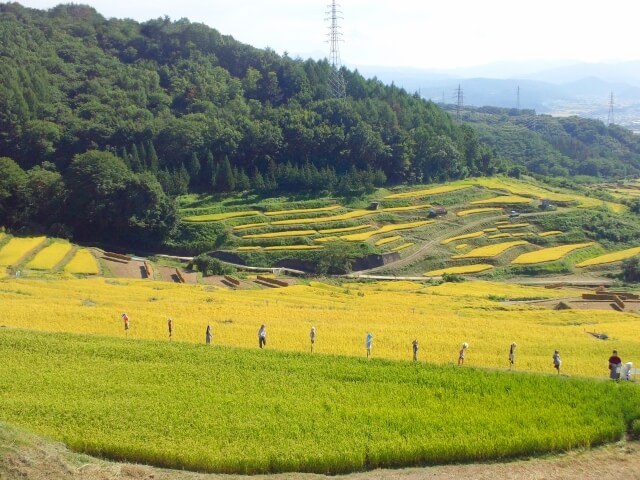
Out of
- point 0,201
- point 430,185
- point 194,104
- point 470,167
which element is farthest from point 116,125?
point 470,167

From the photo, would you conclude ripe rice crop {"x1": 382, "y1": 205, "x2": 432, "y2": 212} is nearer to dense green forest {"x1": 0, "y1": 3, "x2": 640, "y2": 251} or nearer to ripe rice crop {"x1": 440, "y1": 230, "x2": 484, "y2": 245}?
dense green forest {"x1": 0, "y1": 3, "x2": 640, "y2": 251}

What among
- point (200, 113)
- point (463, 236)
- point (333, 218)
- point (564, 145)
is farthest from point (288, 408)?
point (564, 145)

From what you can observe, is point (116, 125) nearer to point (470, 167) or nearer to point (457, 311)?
Answer: point (470, 167)

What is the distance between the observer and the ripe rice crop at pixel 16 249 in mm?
46000

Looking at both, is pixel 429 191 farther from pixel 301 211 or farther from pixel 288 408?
pixel 288 408

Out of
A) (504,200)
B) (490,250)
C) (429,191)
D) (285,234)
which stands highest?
(429,191)

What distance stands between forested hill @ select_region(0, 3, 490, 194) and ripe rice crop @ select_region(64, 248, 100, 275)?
20017mm

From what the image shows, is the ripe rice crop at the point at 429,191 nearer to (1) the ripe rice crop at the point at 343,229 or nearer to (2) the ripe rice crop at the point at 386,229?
(2) the ripe rice crop at the point at 386,229

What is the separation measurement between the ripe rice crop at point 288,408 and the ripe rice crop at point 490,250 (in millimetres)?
40282

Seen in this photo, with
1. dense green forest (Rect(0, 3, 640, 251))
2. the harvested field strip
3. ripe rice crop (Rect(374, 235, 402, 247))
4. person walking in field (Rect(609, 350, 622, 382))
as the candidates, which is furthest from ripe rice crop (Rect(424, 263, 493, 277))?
person walking in field (Rect(609, 350, 622, 382))

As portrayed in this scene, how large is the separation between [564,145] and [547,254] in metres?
96.3

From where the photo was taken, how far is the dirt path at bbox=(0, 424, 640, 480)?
13828mm

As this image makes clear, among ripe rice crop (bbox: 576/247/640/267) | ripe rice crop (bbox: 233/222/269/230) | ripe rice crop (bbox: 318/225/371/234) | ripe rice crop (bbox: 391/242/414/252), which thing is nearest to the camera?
ripe rice crop (bbox: 576/247/640/267)

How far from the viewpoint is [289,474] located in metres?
14.7
